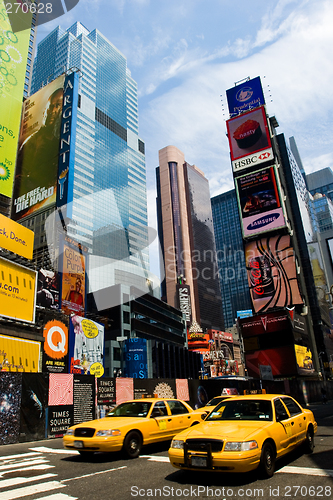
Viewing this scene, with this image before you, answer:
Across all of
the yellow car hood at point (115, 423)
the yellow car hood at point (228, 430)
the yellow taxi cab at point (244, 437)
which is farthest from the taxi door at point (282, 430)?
the yellow car hood at point (115, 423)

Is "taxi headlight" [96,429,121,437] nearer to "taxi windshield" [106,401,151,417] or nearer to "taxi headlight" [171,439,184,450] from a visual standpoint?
"taxi windshield" [106,401,151,417]

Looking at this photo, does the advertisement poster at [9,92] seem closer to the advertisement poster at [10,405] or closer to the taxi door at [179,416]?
the advertisement poster at [10,405]

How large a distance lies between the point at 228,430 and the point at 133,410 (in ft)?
13.7

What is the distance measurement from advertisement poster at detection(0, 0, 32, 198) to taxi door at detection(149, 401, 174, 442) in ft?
107

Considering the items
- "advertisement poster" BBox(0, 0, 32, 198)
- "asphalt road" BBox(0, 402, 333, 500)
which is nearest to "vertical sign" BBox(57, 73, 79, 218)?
"advertisement poster" BBox(0, 0, 32, 198)

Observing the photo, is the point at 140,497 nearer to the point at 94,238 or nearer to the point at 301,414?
the point at 301,414

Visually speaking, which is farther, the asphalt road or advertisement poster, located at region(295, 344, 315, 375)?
advertisement poster, located at region(295, 344, 315, 375)

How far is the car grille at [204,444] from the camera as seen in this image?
19.8 feet

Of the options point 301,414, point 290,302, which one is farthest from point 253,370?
point 301,414

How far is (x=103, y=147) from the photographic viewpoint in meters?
139

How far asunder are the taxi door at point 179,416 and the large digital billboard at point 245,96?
66.8 meters

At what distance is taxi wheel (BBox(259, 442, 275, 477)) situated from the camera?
6.11 meters

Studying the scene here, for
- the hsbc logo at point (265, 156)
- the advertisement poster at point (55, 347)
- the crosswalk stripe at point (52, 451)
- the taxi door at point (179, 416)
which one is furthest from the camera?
the hsbc logo at point (265, 156)

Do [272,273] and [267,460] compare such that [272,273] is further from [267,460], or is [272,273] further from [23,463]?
[267,460]
